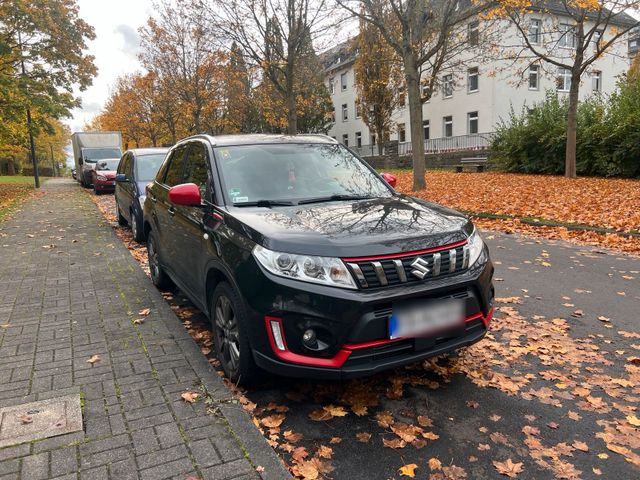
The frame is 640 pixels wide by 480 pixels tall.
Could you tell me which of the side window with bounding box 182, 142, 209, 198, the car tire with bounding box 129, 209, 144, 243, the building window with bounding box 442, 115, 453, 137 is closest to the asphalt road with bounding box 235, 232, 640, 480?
the side window with bounding box 182, 142, 209, 198

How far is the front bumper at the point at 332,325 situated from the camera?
111 inches

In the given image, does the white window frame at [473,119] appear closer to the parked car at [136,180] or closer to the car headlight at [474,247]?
the parked car at [136,180]

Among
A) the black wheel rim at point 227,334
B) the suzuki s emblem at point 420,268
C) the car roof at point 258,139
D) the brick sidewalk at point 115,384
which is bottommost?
the brick sidewalk at point 115,384

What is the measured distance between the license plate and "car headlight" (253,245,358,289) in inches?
13.6

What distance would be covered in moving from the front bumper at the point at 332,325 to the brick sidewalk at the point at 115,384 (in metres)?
0.51

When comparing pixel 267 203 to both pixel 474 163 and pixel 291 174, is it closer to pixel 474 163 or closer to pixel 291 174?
pixel 291 174

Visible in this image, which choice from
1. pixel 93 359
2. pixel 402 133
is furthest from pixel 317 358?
pixel 402 133

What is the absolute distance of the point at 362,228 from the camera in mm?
3174

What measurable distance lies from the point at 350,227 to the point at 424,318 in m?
0.74

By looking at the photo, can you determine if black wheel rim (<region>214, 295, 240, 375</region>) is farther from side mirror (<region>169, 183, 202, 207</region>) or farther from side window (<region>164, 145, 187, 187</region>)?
side window (<region>164, 145, 187, 187</region>)

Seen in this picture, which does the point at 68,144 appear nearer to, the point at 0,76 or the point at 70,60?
the point at 70,60

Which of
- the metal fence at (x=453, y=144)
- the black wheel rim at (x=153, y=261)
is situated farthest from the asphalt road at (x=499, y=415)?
the metal fence at (x=453, y=144)

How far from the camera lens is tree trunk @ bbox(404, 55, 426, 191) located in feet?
48.9

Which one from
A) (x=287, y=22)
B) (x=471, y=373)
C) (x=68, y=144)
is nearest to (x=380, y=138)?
(x=287, y=22)
